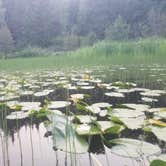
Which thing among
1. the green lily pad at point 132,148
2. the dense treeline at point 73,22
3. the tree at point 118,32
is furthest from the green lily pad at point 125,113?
the tree at point 118,32

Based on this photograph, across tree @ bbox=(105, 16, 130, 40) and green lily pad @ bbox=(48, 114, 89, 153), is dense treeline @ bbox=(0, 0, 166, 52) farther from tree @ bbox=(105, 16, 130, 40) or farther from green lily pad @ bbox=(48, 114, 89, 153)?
green lily pad @ bbox=(48, 114, 89, 153)

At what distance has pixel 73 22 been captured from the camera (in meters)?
26.2

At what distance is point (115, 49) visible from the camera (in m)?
8.25

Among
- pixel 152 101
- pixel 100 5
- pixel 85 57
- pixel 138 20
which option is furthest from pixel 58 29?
pixel 152 101

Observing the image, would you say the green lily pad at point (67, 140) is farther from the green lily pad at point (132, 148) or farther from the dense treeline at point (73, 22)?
the dense treeline at point (73, 22)

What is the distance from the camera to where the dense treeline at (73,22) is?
20.2 metres

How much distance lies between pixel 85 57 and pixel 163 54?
8.27ft

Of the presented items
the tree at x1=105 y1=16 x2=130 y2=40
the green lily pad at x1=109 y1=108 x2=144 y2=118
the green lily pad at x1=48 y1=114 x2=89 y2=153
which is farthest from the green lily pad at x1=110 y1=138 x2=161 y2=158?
the tree at x1=105 y1=16 x2=130 y2=40

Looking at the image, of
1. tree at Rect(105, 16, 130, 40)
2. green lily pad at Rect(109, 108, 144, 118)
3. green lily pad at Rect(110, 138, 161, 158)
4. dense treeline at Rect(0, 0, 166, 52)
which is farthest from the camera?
tree at Rect(105, 16, 130, 40)

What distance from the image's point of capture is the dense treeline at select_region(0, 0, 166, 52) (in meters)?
20.2

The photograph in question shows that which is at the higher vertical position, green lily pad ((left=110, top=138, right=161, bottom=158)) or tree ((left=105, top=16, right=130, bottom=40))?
tree ((left=105, top=16, right=130, bottom=40))

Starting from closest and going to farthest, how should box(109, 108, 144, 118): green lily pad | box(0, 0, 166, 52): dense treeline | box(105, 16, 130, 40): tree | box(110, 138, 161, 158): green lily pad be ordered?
box(110, 138, 161, 158): green lily pad → box(109, 108, 144, 118): green lily pad → box(0, 0, 166, 52): dense treeline → box(105, 16, 130, 40): tree

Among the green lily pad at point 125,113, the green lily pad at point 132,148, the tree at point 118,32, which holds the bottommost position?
the green lily pad at point 132,148

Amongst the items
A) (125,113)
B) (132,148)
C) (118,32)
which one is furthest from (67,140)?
(118,32)
